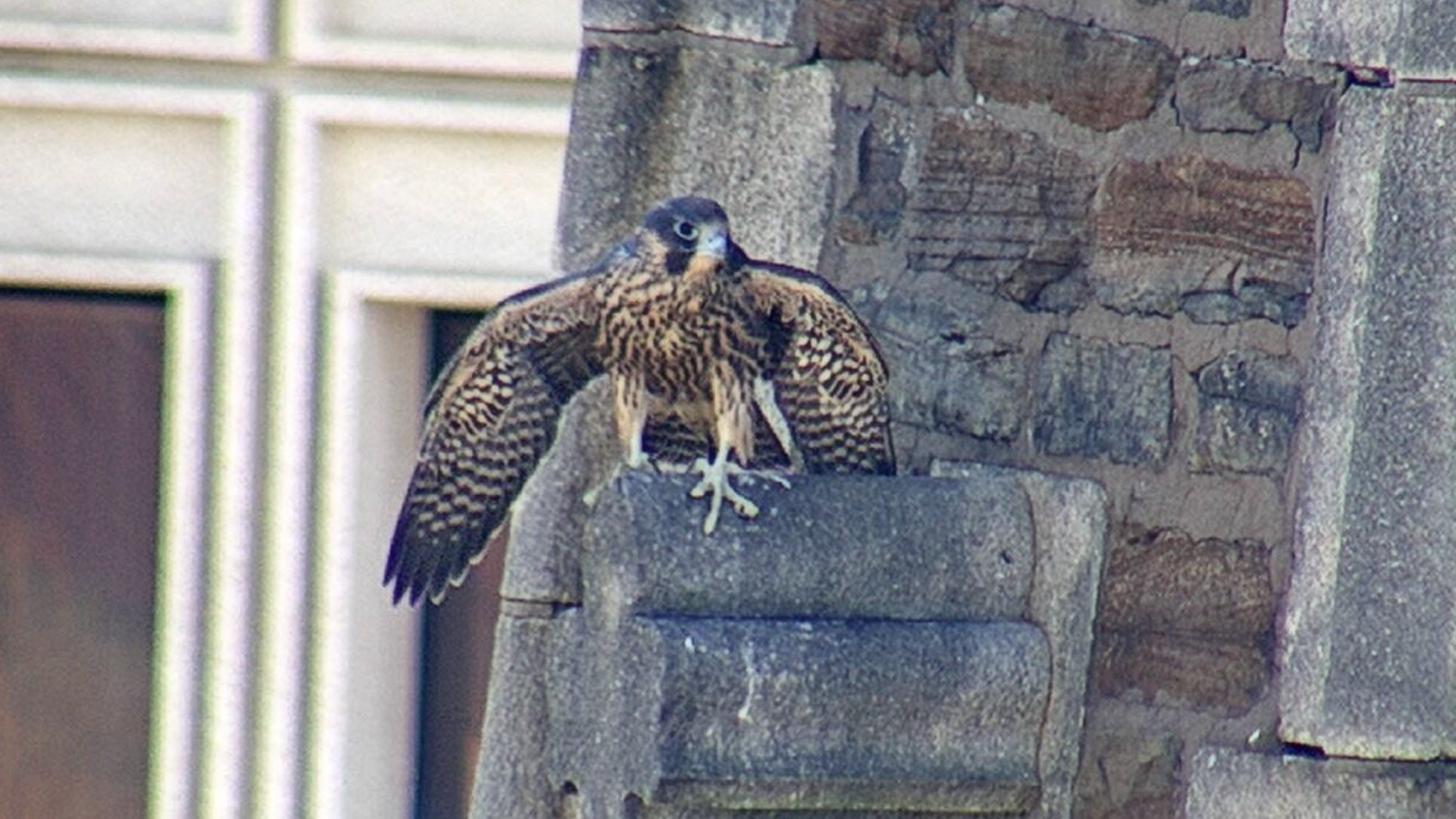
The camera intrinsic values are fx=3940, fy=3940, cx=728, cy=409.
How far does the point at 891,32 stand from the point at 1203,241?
42cm

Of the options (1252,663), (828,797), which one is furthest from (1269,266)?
(828,797)

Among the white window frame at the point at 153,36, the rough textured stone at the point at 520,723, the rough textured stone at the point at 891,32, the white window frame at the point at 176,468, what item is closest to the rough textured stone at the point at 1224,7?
the rough textured stone at the point at 891,32

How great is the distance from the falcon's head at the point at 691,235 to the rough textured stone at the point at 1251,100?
0.53 meters

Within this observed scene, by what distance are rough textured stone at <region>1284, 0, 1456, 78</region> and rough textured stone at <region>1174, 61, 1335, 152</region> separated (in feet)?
1.01

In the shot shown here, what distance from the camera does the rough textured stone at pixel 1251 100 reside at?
13.8 ft

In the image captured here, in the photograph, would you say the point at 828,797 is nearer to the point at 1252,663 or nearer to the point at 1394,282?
the point at 1252,663

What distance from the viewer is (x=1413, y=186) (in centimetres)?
387

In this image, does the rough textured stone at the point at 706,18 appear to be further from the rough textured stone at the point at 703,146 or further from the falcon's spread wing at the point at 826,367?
the falcon's spread wing at the point at 826,367

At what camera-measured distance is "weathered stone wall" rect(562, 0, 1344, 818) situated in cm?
427

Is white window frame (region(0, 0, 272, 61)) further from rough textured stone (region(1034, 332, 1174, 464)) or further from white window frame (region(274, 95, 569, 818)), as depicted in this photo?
rough textured stone (region(1034, 332, 1174, 464))

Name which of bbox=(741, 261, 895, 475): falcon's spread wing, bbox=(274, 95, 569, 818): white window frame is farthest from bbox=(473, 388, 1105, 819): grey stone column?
bbox=(274, 95, 569, 818): white window frame

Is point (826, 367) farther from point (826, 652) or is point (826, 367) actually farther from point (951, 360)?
point (826, 652)

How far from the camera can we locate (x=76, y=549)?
21.2 ft

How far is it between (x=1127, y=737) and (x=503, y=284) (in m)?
1.92
